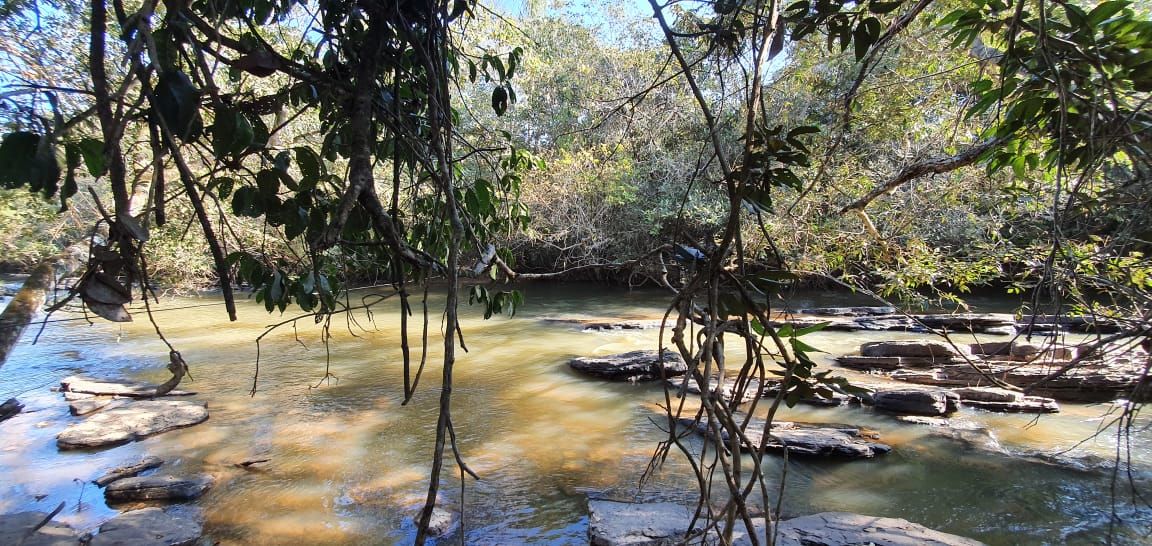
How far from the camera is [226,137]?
1171mm

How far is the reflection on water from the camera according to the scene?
3521 mm

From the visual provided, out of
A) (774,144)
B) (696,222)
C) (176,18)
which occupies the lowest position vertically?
(774,144)

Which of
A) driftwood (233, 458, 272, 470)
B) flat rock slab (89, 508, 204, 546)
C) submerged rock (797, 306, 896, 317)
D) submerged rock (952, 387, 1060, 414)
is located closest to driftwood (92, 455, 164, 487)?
driftwood (233, 458, 272, 470)

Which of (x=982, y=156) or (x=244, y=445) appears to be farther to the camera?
(x=244, y=445)

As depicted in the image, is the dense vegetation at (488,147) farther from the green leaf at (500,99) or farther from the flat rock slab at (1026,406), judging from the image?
the flat rock slab at (1026,406)

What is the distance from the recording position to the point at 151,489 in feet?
12.4

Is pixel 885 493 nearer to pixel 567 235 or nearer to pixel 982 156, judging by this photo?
pixel 982 156

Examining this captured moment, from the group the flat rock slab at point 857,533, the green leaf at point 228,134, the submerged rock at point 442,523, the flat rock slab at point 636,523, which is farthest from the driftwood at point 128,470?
the flat rock slab at point 857,533

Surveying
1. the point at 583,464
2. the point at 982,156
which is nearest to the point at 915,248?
the point at 982,156

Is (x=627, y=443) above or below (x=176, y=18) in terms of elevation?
below

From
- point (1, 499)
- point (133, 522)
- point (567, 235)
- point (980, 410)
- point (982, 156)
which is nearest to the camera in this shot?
point (982, 156)

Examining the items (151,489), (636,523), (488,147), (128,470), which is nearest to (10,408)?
(128,470)

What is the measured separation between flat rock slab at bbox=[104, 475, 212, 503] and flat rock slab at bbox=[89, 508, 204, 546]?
25cm

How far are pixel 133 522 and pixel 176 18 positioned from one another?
326cm
